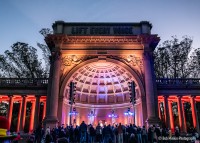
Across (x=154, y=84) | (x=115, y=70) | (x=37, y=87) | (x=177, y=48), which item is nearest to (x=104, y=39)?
(x=115, y=70)

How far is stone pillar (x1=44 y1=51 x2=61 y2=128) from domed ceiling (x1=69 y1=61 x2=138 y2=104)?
4395mm

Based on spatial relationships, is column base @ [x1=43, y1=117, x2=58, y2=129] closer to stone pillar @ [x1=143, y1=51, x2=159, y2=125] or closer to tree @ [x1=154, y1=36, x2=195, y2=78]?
stone pillar @ [x1=143, y1=51, x2=159, y2=125]

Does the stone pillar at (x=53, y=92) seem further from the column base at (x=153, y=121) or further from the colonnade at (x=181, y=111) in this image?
the colonnade at (x=181, y=111)

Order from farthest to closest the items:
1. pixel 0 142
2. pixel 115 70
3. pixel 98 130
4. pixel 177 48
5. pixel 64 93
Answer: pixel 177 48, pixel 115 70, pixel 64 93, pixel 98 130, pixel 0 142

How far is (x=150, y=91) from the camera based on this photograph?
27938 millimetres

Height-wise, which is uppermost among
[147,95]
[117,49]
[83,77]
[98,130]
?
[117,49]

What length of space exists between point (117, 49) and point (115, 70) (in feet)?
15.3

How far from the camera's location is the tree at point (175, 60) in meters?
40.0

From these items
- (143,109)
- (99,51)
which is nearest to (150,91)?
(143,109)

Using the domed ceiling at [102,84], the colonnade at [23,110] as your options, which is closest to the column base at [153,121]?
the domed ceiling at [102,84]

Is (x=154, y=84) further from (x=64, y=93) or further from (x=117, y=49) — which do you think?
(x=64, y=93)

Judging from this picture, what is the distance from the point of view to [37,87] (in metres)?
30.4

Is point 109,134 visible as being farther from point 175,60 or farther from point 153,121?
point 175,60

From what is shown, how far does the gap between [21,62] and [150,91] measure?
24.3m
